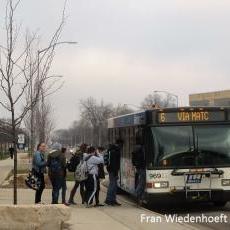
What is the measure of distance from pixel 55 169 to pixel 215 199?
13.4 feet

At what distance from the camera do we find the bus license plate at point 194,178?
15.5 meters

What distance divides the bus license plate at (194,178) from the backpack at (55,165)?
3.28 m

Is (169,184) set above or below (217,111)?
below

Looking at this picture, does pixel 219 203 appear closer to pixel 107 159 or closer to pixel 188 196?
pixel 188 196

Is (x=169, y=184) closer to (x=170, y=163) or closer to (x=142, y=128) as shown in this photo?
(x=170, y=163)

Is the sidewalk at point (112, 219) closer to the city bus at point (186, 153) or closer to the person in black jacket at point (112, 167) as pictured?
the person in black jacket at point (112, 167)

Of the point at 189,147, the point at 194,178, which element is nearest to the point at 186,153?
the point at 189,147

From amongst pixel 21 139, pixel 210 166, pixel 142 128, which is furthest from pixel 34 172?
pixel 21 139

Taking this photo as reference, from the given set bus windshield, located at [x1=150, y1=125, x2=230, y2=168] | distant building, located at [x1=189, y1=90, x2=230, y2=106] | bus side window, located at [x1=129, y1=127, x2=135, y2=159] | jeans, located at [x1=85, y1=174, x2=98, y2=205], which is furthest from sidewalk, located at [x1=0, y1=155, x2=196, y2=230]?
distant building, located at [x1=189, y1=90, x2=230, y2=106]

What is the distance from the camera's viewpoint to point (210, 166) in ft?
51.4

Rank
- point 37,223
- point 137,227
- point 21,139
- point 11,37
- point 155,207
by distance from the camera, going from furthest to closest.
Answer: point 21,139 < point 155,207 < point 11,37 < point 137,227 < point 37,223

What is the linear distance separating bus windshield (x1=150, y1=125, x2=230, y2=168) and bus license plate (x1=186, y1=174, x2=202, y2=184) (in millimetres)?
248

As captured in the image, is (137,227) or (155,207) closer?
(137,227)

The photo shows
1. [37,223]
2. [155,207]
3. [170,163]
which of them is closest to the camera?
[37,223]
